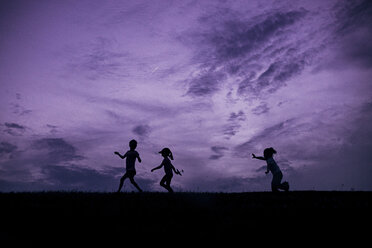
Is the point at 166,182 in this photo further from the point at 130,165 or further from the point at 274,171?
the point at 274,171

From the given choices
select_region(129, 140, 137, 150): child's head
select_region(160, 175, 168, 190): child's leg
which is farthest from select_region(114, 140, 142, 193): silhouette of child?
select_region(160, 175, 168, 190): child's leg

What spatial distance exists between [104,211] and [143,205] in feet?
4.45

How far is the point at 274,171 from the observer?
15.0 metres

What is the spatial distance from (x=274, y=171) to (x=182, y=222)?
31.2ft

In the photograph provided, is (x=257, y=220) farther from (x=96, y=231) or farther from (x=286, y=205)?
(x=96, y=231)

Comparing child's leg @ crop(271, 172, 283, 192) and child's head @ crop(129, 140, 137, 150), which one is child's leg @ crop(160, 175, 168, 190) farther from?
Result: child's leg @ crop(271, 172, 283, 192)

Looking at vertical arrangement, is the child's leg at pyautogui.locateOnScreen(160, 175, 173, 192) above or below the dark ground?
above

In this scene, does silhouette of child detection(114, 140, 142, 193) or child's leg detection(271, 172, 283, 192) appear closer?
silhouette of child detection(114, 140, 142, 193)

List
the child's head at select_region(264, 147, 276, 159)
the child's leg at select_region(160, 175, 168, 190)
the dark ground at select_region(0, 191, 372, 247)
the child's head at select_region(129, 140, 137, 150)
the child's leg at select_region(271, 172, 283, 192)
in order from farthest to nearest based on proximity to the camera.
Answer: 1. the child's head at select_region(264, 147, 276, 159)
2. the child's leg at select_region(160, 175, 168, 190)
3. the child's head at select_region(129, 140, 137, 150)
4. the child's leg at select_region(271, 172, 283, 192)
5. the dark ground at select_region(0, 191, 372, 247)

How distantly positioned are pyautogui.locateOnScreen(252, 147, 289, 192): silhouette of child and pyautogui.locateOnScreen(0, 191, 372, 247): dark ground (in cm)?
506

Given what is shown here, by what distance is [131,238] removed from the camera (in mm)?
5988

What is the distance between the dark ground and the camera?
235 inches

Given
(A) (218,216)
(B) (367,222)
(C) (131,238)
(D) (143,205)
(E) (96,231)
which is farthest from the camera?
(D) (143,205)

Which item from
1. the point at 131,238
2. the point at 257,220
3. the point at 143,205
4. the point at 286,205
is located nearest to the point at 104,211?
the point at 143,205
